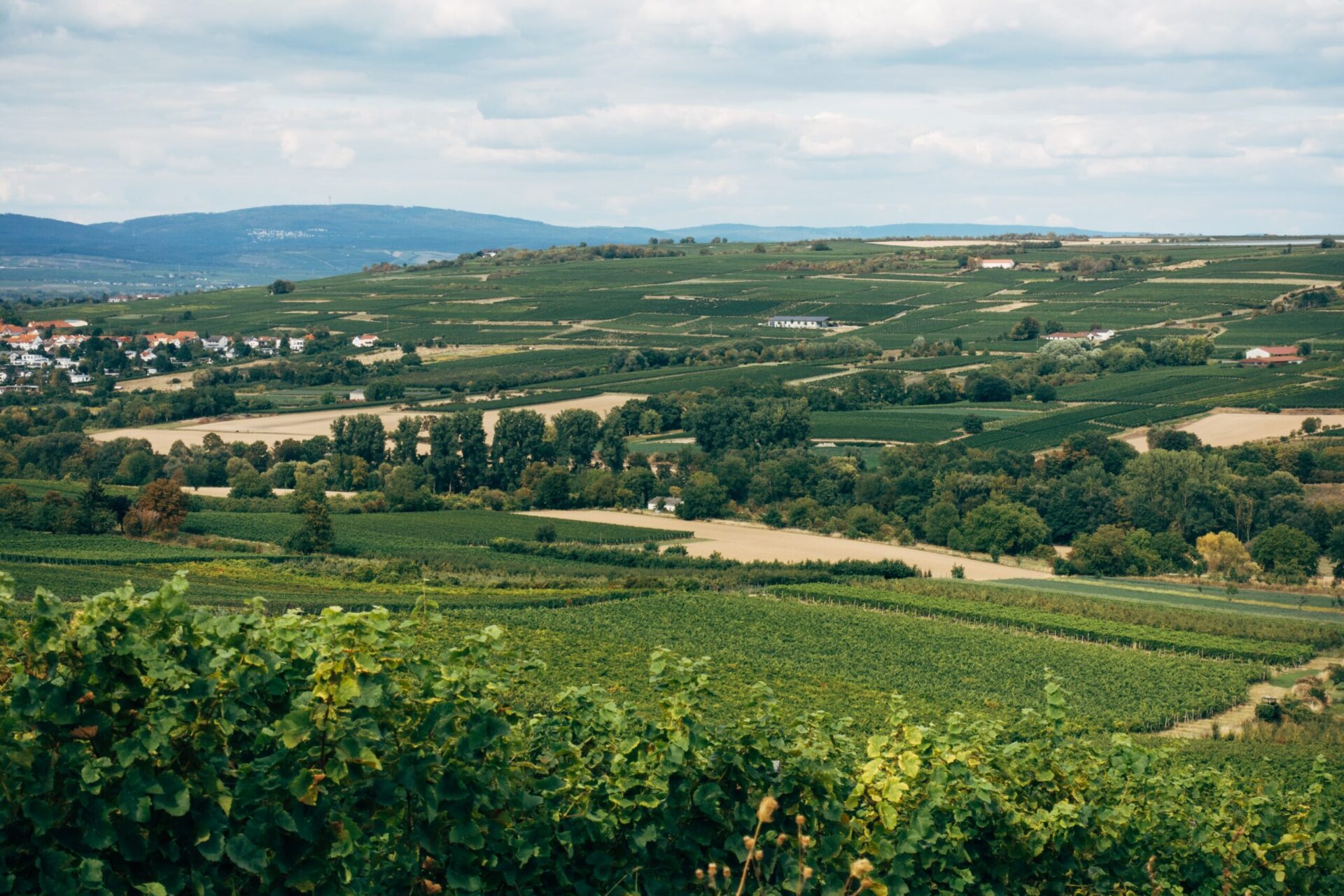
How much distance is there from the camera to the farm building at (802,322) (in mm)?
152000

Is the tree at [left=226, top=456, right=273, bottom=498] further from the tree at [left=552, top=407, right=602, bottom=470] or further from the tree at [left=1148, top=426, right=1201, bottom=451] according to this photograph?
the tree at [left=1148, top=426, right=1201, bottom=451]

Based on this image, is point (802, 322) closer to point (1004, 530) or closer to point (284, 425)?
point (284, 425)

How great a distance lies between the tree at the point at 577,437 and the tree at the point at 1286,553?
42751 mm

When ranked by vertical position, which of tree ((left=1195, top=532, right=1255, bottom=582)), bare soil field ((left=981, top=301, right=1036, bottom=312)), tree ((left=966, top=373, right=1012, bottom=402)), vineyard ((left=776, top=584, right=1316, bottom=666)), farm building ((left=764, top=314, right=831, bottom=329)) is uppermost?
bare soil field ((left=981, top=301, right=1036, bottom=312))

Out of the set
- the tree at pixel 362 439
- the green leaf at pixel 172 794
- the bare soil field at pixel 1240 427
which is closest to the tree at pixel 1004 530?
the bare soil field at pixel 1240 427

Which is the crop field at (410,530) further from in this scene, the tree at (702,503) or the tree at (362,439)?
the tree at (362,439)

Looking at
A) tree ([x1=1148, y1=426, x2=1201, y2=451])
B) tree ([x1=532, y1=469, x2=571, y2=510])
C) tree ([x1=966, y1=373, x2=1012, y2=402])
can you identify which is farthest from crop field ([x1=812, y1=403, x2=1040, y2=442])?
tree ([x1=532, y1=469, x2=571, y2=510])

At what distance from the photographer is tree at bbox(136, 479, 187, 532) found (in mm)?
65125

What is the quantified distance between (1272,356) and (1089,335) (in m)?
20.7

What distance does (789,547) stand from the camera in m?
67.2

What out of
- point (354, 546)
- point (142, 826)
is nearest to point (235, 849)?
point (142, 826)

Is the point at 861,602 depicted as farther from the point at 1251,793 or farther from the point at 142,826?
the point at 142,826

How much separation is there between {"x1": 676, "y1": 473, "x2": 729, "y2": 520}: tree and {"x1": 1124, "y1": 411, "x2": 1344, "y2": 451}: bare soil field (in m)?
30.2

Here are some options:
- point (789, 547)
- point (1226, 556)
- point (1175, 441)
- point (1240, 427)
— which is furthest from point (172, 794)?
point (1240, 427)
